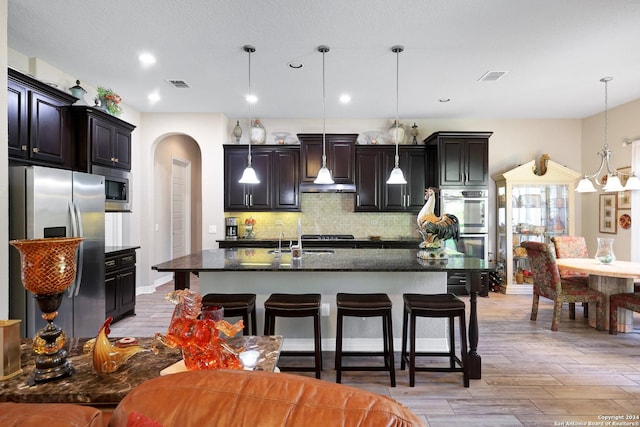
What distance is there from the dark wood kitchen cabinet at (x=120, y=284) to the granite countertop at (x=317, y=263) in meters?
1.40

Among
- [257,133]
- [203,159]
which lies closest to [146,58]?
[203,159]

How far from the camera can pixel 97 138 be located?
13.1 feet

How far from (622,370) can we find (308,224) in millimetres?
4496

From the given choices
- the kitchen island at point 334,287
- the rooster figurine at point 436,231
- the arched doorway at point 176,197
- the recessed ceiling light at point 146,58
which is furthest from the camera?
the arched doorway at point 176,197

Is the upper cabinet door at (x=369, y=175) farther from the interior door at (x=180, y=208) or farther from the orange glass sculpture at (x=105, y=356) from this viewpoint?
the orange glass sculpture at (x=105, y=356)

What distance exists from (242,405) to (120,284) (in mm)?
4307

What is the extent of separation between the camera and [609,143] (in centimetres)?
567

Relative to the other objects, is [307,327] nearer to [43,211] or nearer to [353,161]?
[43,211]

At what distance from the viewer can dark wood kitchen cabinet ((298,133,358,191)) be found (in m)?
5.89

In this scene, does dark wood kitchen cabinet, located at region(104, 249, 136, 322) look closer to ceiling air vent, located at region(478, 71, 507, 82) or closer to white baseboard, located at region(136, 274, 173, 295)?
white baseboard, located at region(136, 274, 173, 295)

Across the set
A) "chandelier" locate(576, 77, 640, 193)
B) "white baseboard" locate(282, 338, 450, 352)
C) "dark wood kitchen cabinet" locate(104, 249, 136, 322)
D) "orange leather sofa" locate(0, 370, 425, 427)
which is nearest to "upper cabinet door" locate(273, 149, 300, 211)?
"dark wood kitchen cabinet" locate(104, 249, 136, 322)

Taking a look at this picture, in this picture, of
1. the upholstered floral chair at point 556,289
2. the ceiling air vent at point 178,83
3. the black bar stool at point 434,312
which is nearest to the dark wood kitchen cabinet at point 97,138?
the ceiling air vent at point 178,83

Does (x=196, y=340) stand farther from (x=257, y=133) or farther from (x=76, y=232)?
(x=257, y=133)

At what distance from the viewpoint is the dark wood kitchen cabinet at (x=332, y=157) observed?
5895mm
